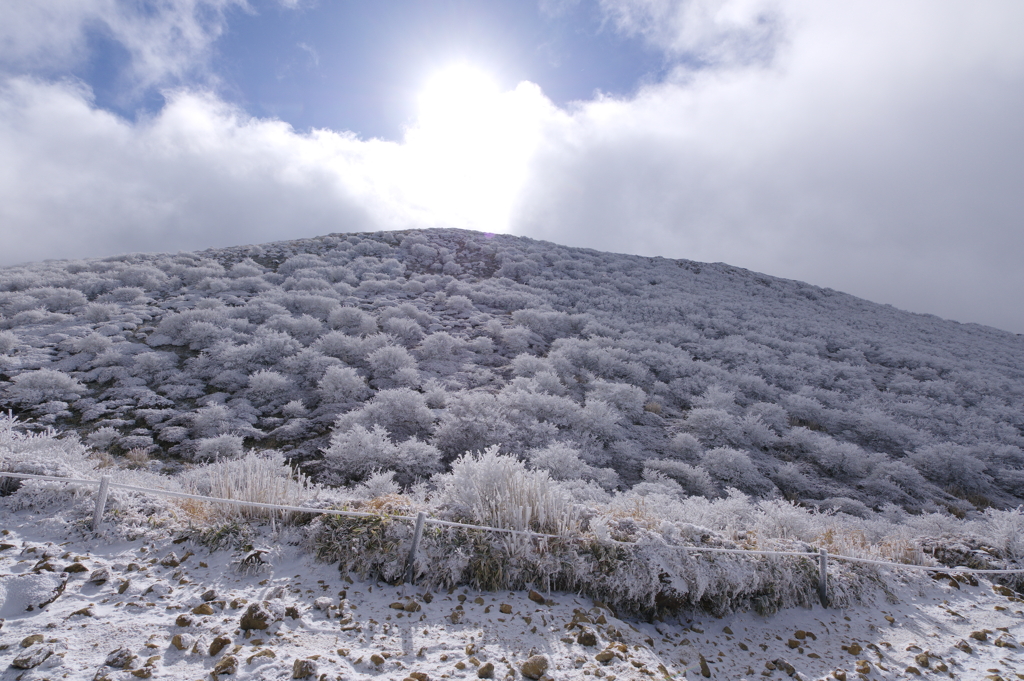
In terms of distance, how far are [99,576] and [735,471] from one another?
8.58 metres

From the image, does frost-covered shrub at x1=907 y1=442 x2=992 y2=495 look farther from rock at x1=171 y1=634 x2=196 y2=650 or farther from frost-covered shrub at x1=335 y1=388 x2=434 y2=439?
rock at x1=171 y1=634 x2=196 y2=650

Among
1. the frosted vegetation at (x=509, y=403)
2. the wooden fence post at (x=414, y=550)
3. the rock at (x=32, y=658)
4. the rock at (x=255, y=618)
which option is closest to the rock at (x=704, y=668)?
the frosted vegetation at (x=509, y=403)

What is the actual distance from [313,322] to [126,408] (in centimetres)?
524

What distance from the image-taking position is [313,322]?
13.5m

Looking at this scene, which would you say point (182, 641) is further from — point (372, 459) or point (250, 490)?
point (372, 459)

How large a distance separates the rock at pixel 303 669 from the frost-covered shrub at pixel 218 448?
5709mm

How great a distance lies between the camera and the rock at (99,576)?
3068mm

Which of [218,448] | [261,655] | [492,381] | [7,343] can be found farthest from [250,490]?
[7,343]

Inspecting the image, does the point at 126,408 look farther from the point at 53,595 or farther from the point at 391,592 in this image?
the point at 391,592

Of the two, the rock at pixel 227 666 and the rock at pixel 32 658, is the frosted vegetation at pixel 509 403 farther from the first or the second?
the rock at pixel 32 658

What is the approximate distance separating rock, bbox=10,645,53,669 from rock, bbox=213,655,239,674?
82 cm

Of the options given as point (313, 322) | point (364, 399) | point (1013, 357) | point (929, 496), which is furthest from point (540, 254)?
point (1013, 357)

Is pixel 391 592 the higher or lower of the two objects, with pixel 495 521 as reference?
lower

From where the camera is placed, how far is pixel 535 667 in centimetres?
277
